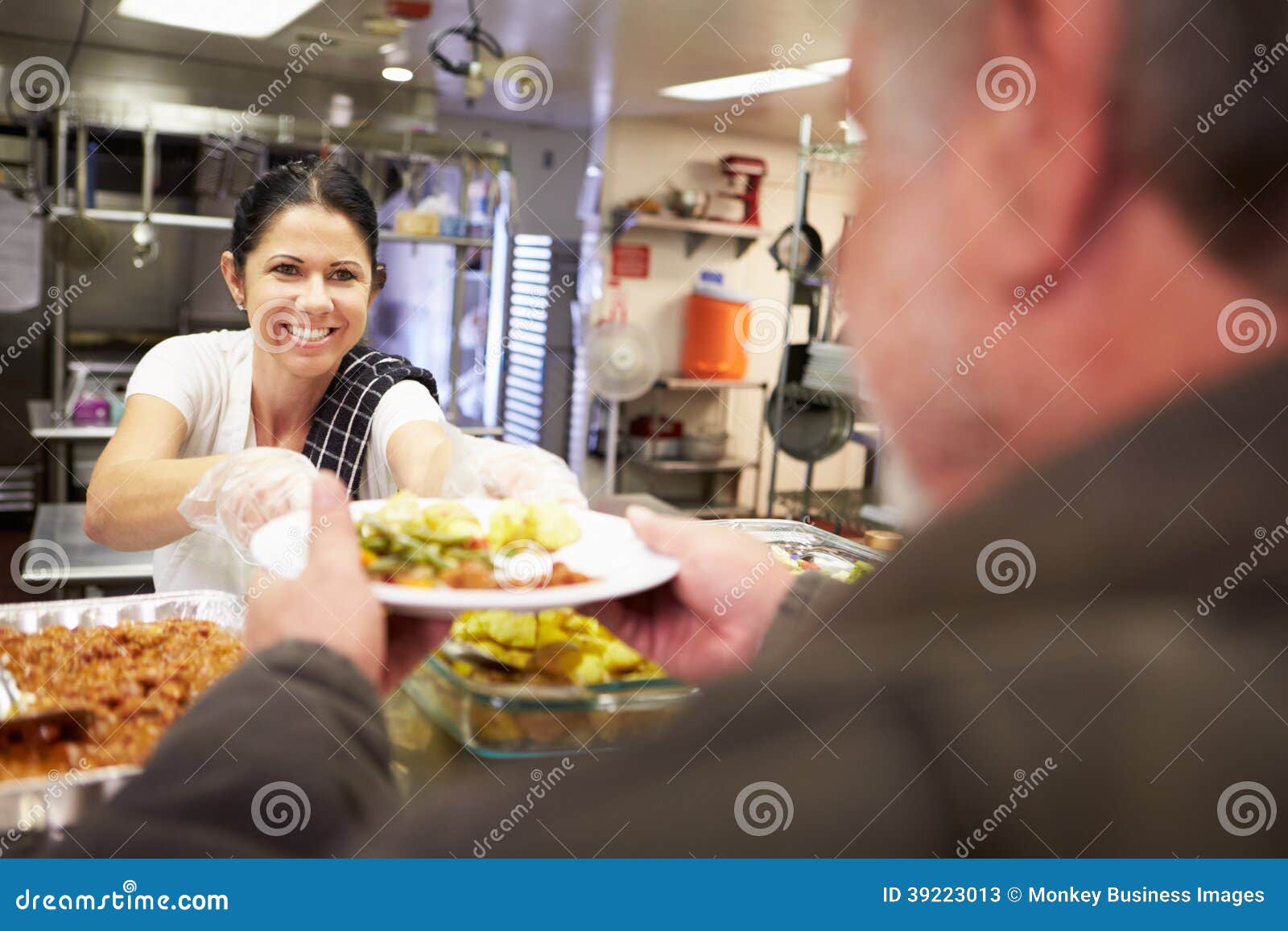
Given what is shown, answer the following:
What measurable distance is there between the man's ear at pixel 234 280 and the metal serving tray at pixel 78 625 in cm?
30

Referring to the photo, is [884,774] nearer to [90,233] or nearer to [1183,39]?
[1183,39]

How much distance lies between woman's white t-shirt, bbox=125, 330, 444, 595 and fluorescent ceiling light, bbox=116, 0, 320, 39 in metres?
2.43

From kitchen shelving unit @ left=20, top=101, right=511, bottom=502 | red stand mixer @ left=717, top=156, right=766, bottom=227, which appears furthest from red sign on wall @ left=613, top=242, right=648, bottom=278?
kitchen shelving unit @ left=20, top=101, right=511, bottom=502

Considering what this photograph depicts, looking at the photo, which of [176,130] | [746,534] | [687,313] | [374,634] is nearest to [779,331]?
[687,313]

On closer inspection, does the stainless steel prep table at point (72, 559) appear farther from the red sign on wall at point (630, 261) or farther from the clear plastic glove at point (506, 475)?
the red sign on wall at point (630, 261)

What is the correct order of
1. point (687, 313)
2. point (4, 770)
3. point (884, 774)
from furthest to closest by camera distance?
point (687, 313) → point (4, 770) → point (884, 774)

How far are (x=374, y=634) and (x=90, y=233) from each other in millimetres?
1142

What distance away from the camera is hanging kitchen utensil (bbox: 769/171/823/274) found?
308 cm

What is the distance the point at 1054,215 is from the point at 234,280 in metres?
0.75

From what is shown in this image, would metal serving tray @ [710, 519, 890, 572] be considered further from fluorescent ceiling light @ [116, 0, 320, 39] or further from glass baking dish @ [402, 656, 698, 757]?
fluorescent ceiling light @ [116, 0, 320, 39]

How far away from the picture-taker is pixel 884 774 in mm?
628

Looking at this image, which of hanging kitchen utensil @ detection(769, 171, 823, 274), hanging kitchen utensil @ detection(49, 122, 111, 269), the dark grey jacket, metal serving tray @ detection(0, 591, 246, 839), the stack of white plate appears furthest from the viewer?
hanging kitchen utensil @ detection(769, 171, 823, 274)

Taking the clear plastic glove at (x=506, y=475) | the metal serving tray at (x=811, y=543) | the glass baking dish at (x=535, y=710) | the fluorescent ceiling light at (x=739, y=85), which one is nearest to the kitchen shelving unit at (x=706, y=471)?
the metal serving tray at (x=811, y=543)

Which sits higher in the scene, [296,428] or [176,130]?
[176,130]
